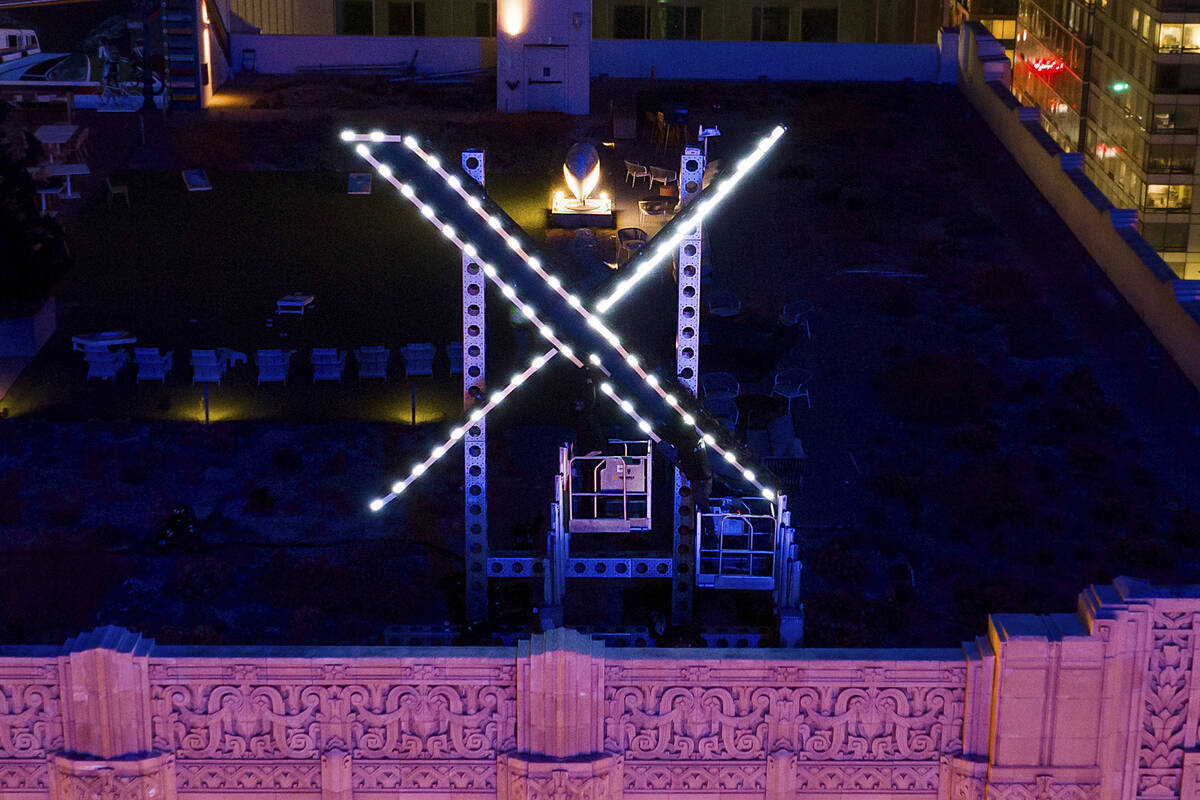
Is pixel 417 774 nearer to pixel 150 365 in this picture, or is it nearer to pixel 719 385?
pixel 719 385

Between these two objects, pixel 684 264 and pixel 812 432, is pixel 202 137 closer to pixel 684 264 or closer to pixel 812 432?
pixel 812 432

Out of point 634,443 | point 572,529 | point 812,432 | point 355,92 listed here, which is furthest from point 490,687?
point 355,92

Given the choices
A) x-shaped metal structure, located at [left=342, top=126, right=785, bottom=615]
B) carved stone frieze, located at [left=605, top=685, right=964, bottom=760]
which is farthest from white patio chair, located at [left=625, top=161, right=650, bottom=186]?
carved stone frieze, located at [left=605, top=685, right=964, bottom=760]

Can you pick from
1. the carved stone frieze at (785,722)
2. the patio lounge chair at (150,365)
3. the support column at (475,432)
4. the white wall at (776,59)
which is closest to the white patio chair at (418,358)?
the patio lounge chair at (150,365)

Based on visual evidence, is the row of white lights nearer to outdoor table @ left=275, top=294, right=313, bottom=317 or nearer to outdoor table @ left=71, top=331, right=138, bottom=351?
outdoor table @ left=71, top=331, right=138, bottom=351

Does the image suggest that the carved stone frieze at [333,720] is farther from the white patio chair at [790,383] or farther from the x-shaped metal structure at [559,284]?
the white patio chair at [790,383]
